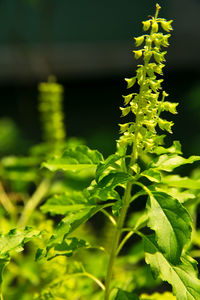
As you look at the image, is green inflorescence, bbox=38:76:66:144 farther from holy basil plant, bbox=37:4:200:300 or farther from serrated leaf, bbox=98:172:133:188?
serrated leaf, bbox=98:172:133:188

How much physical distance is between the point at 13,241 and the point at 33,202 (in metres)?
1.07

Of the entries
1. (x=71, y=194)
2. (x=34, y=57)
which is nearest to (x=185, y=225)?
(x=71, y=194)

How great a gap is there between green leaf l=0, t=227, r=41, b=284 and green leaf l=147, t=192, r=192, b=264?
0.27 meters

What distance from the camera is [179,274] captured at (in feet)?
3.32

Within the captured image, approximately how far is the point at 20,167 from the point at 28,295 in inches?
25.4

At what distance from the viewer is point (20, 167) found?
210cm

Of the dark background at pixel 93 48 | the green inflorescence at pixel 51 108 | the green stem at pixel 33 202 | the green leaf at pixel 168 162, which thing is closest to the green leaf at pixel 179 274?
the green leaf at pixel 168 162

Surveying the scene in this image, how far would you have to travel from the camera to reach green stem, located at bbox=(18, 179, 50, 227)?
1823 millimetres

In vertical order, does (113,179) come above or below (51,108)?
above

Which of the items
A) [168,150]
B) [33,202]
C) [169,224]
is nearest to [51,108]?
[33,202]

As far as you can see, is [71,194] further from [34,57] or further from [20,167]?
[34,57]

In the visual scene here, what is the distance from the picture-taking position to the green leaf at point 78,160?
1.15m

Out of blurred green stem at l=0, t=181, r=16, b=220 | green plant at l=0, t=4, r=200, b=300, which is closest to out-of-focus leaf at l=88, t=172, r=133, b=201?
green plant at l=0, t=4, r=200, b=300

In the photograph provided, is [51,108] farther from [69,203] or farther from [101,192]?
[101,192]
